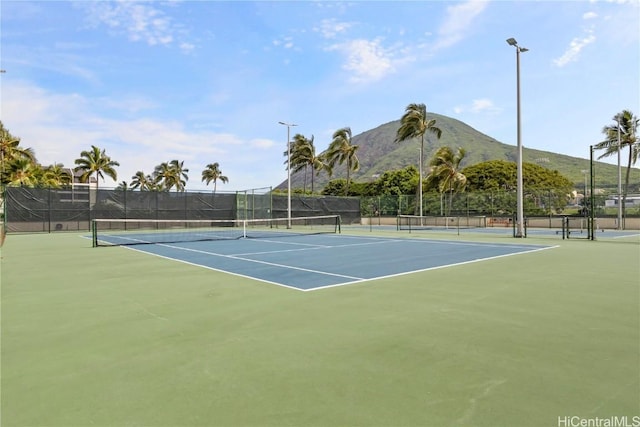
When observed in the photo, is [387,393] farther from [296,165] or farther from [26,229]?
[296,165]

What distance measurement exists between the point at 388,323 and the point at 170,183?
87378 millimetres

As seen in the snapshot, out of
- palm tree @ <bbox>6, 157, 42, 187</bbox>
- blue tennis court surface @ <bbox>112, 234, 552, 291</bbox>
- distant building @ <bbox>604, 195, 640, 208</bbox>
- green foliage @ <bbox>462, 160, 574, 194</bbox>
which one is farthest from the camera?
green foliage @ <bbox>462, 160, 574, 194</bbox>

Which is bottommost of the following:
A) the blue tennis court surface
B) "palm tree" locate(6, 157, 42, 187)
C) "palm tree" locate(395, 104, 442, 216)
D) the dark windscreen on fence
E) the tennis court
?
the tennis court

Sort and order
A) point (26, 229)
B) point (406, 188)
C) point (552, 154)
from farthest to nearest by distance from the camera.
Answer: point (552, 154) → point (406, 188) → point (26, 229)

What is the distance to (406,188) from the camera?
68188 millimetres

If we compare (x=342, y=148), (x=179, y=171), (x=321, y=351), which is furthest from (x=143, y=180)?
(x=321, y=351)

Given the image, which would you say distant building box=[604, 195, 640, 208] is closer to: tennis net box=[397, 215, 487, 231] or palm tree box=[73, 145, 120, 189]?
tennis net box=[397, 215, 487, 231]

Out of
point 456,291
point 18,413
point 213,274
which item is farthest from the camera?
point 213,274

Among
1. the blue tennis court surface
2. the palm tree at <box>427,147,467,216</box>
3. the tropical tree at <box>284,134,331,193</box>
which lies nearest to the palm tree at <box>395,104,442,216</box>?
the palm tree at <box>427,147,467,216</box>

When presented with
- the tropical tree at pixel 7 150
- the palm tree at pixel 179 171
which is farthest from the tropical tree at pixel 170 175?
the tropical tree at pixel 7 150

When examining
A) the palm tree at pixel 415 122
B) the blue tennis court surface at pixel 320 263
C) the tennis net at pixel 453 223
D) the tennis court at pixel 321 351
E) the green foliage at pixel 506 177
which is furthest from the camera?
the green foliage at pixel 506 177

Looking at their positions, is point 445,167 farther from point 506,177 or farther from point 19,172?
point 19,172

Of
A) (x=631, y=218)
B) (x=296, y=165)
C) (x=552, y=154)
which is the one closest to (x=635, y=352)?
(x=631, y=218)

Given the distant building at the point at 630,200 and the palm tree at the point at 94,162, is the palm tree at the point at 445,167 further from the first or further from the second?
the palm tree at the point at 94,162
